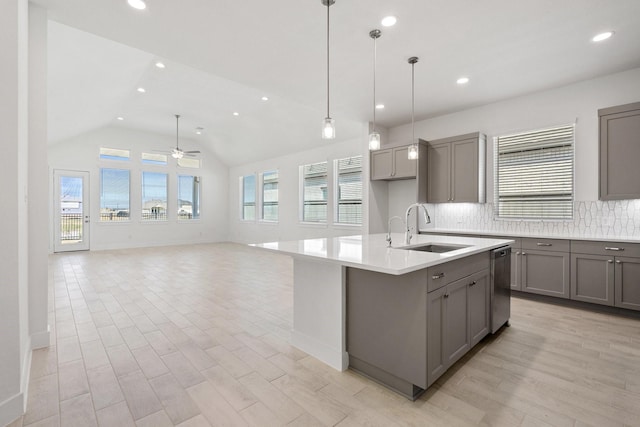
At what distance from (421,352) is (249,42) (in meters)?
3.31

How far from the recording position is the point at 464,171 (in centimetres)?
483

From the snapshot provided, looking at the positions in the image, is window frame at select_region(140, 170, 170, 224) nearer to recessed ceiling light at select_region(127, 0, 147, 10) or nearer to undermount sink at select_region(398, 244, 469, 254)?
recessed ceiling light at select_region(127, 0, 147, 10)

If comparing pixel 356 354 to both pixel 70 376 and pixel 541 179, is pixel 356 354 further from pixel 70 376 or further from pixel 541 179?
pixel 541 179

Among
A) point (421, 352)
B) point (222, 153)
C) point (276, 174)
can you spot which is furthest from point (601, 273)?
point (222, 153)

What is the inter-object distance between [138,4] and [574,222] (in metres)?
5.68

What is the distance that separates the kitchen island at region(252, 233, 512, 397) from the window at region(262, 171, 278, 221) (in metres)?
7.03

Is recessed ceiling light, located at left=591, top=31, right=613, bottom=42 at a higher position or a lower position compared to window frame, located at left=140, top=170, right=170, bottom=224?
higher

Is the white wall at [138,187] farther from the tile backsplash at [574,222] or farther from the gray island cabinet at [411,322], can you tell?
the gray island cabinet at [411,322]

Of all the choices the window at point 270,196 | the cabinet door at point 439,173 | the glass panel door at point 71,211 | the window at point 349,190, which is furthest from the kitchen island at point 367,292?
the glass panel door at point 71,211

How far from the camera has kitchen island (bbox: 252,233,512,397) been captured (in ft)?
6.20

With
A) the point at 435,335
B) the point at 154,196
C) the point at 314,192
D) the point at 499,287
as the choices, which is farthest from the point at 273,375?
the point at 154,196

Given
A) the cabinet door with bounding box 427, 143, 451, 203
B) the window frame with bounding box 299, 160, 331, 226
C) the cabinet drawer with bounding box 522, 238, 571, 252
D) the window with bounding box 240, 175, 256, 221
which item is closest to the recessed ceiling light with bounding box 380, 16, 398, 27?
the cabinet door with bounding box 427, 143, 451, 203

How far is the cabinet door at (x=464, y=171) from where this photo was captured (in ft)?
15.5

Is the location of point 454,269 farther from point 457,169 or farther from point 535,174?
point 535,174
